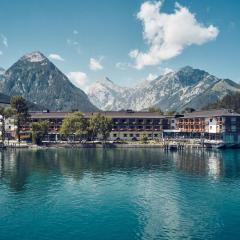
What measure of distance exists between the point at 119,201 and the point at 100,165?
49510 mm

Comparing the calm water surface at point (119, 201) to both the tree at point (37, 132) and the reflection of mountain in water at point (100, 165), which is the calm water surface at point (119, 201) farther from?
the tree at point (37, 132)

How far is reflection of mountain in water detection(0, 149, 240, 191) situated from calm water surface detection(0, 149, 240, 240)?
0.97 ft

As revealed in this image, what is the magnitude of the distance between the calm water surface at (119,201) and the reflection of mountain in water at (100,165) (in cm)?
30

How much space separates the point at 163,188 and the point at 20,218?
35.5 metres

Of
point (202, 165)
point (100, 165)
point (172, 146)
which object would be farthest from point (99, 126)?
point (202, 165)

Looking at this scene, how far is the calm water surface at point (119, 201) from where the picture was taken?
5597 cm

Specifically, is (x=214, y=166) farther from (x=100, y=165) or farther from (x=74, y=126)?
(x=74, y=126)

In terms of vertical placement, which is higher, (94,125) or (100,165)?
(94,125)

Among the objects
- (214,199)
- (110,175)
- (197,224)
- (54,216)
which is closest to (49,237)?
(54,216)

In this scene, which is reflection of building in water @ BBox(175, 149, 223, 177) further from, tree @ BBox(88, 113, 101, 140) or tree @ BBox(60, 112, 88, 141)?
tree @ BBox(60, 112, 88, 141)

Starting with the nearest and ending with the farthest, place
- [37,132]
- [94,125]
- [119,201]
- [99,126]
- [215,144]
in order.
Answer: [119,201] → [215,144] → [37,132] → [94,125] → [99,126]

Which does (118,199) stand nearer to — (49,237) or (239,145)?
(49,237)

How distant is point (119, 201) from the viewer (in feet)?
241

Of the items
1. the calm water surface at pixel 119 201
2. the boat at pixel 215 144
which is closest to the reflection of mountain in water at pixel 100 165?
the calm water surface at pixel 119 201
